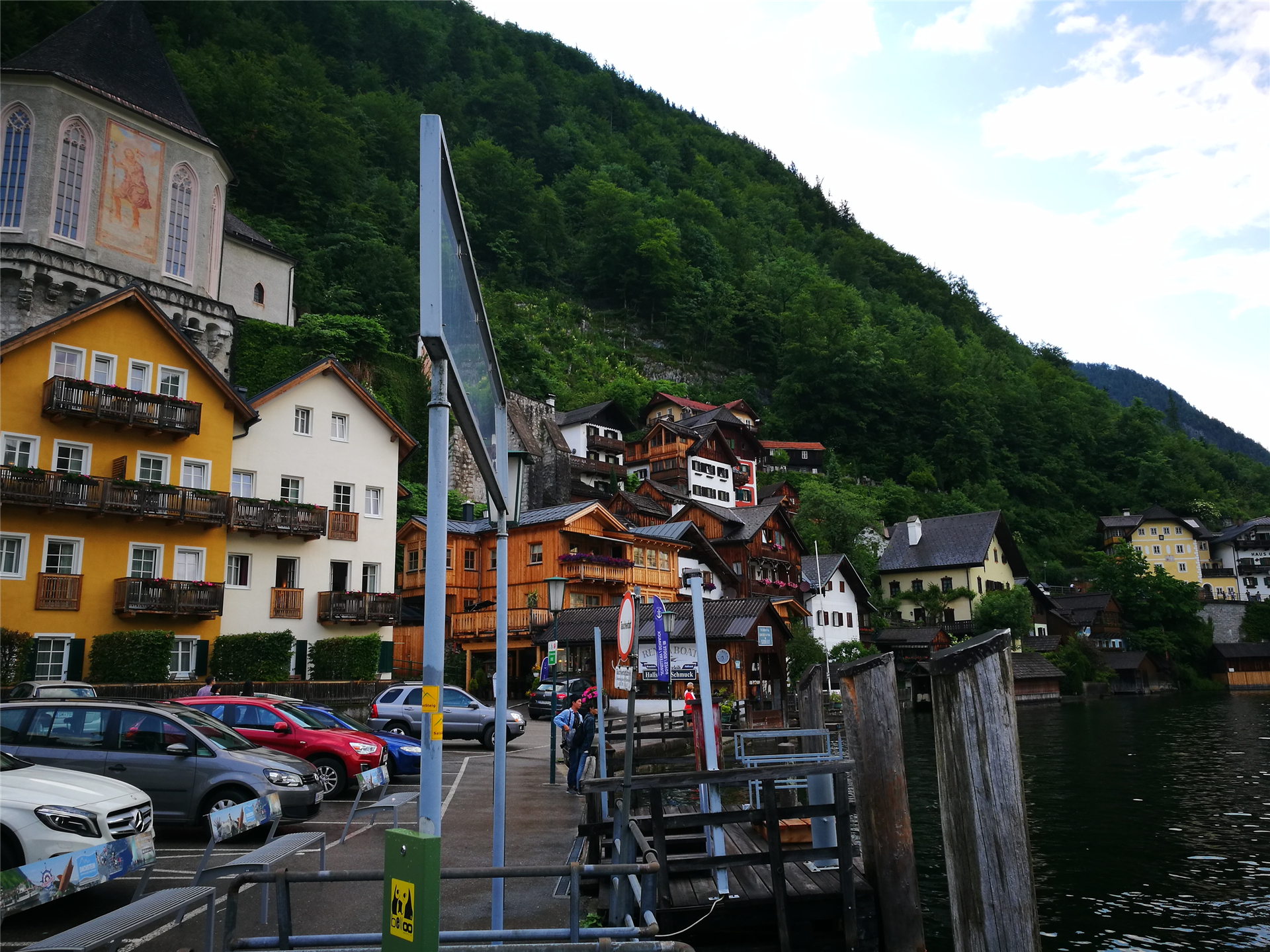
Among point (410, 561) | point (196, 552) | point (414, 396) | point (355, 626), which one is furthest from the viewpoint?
point (414, 396)

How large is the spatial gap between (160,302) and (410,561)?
54.9 ft

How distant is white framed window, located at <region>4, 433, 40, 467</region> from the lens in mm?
27297

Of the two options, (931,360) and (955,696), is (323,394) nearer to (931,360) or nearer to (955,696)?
(955,696)

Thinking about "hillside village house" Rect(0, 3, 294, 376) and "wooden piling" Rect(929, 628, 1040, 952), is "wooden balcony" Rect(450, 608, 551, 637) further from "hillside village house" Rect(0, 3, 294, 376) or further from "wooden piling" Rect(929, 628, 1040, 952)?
"wooden piling" Rect(929, 628, 1040, 952)

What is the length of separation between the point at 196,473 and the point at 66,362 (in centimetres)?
530

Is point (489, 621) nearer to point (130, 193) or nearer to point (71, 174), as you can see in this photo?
point (130, 193)

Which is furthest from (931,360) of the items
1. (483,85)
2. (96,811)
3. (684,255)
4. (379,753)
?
(96,811)

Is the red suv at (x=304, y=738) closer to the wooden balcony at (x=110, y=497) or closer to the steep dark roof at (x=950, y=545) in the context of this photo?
the wooden balcony at (x=110, y=497)

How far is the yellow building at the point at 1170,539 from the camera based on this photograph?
111750 millimetres

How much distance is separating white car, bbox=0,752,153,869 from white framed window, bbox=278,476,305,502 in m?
27.0

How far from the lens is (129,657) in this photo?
27.0 meters

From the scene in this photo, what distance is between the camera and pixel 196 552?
1226 inches

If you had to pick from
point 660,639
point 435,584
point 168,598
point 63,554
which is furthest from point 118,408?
point 435,584

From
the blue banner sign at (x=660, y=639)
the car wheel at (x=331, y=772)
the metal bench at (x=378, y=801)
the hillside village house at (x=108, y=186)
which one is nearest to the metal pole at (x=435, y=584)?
the blue banner sign at (x=660, y=639)
